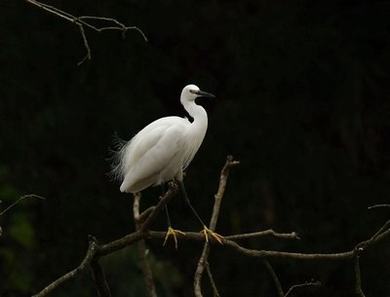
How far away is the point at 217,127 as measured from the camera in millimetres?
7148

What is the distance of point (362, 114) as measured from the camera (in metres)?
7.42

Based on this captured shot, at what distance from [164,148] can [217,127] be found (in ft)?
10.6

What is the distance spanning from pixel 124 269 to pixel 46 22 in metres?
1.51

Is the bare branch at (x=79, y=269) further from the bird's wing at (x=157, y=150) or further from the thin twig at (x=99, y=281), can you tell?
the bird's wing at (x=157, y=150)

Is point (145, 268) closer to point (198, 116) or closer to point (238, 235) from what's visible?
point (238, 235)

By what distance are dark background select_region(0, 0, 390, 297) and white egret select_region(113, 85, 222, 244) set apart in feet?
8.22

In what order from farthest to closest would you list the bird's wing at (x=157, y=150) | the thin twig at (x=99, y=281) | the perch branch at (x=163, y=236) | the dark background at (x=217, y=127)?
the dark background at (x=217, y=127) < the bird's wing at (x=157, y=150) < the thin twig at (x=99, y=281) < the perch branch at (x=163, y=236)

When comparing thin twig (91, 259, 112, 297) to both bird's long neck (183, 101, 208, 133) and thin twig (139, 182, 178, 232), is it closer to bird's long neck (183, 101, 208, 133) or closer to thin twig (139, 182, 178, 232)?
thin twig (139, 182, 178, 232)

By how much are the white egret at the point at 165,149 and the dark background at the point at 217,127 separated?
2506 mm

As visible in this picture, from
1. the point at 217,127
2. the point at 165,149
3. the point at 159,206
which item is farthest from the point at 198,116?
the point at 217,127

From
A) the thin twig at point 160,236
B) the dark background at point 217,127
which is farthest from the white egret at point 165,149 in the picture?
the dark background at point 217,127

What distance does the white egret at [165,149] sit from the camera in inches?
155

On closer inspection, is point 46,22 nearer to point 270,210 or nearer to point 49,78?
point 49,78

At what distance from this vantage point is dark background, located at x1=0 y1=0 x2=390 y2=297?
6.66 metres
